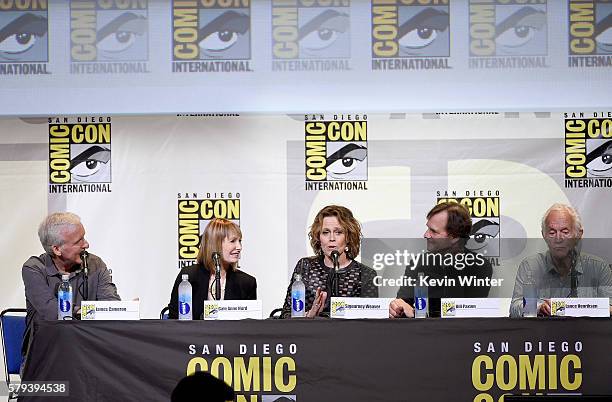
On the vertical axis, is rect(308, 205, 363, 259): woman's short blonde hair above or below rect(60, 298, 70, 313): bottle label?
above

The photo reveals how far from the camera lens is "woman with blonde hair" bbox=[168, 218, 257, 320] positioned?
15.5 feet

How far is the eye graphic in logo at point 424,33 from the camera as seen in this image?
584 centimetres

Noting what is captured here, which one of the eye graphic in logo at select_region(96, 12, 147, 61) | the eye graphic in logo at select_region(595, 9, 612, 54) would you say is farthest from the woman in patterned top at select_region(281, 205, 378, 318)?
the eye graphic in logo at select_region(595, 9, 612, 54)

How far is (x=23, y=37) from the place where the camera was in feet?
19.4


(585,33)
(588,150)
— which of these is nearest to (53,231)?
(588,150)

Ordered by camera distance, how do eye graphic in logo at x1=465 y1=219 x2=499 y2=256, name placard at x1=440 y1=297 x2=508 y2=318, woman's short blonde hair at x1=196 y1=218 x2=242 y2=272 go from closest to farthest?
1. name placard at x1=440 y1=297 x2=508 y2=318
2. woman's short blonde hair at x1=196 y1=218 x2=242 y2=272
3. eye graphic in logo at x1=465 y1=219 x2=499 y2=256

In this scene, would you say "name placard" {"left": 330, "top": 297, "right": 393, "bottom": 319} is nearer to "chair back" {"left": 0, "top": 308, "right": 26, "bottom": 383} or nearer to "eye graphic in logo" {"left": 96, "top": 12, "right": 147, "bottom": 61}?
"chair back" {"left": 0, "top": 308, "right": 26, "bottom": 383}

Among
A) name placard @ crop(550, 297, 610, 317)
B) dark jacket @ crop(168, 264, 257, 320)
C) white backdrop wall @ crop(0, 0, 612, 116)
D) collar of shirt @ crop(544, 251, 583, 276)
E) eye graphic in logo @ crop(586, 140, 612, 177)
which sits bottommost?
name placard @ crop(550, 297, 610, 317)

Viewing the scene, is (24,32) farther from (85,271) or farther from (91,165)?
(85,271)

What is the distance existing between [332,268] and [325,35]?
5.67 feet

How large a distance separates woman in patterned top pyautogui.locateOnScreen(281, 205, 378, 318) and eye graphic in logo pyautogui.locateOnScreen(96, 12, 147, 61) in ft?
5.45

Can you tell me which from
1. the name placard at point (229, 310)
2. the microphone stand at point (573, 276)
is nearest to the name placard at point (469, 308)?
the microphone stand at point (573, 276)

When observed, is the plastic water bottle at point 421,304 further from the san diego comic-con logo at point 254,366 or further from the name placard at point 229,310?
the name placard at point 229,310

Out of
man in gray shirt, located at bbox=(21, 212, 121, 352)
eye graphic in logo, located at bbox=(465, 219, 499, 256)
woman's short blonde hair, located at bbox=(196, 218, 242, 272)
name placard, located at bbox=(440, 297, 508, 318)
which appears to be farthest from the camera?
eye graphic in logo, located at bbox=(465, 219, 499, 256)
